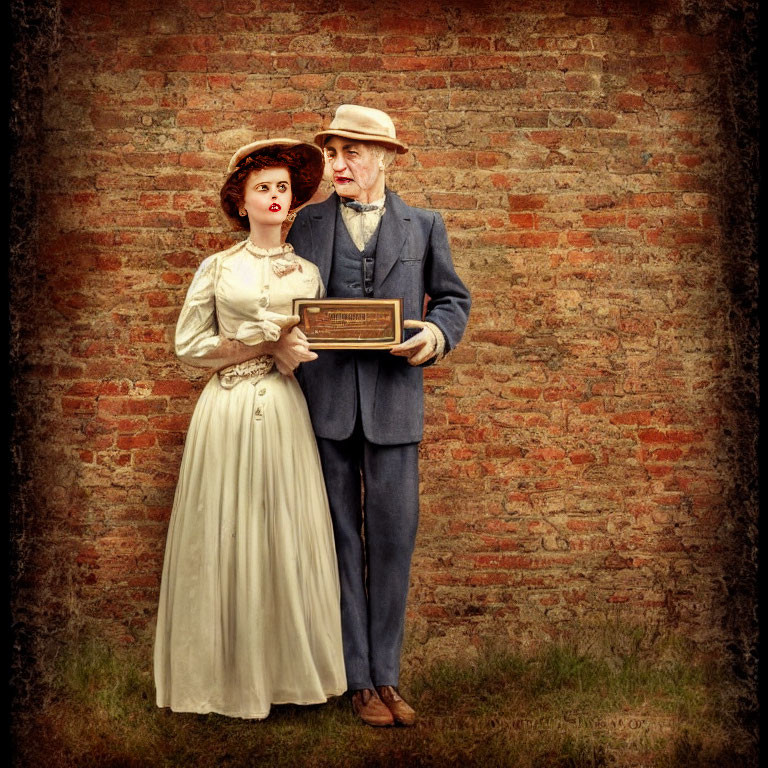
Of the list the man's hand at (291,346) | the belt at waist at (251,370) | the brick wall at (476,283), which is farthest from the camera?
the brick wall at (476,283)

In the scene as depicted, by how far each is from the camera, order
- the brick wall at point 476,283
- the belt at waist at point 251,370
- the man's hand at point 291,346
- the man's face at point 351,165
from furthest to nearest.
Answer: the brick wall at point 476,283
the man's face at point 351,165
the belt at waist at point 251,370
the man's hand at point 291,346

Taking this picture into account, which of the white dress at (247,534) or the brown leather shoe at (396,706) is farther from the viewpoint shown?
the brown leather shoe at (396,706)

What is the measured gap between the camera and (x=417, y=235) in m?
3.90

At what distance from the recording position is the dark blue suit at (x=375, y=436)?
3801 mm

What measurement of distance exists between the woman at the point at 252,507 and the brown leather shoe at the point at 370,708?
0.19 m

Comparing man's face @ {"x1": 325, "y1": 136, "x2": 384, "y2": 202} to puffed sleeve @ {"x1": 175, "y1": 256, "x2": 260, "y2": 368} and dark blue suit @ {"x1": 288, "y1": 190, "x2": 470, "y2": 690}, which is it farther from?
puffed sleeve @ {"x1": 175, "y1": 256, "x2": 260, "y2": 368}

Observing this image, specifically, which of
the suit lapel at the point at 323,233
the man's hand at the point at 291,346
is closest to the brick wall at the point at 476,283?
the suit lapel at the point at 323,233

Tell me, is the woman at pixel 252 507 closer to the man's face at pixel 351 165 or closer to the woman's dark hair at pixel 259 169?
the woman's dark hair at pixel 259 169

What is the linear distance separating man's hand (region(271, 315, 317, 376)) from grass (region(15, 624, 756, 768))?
1338 millimetres

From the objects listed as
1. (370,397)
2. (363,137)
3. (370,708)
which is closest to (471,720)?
(370,708)

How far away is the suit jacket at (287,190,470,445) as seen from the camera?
3.79 metres

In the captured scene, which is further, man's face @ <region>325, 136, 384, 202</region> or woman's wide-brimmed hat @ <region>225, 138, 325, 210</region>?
man's face @ <region>325, 136, 384, 202</region>

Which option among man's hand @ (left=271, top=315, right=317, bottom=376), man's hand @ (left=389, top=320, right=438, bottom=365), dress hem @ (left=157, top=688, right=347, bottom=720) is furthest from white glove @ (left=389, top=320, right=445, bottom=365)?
dress hem @ (left=157, top=688, right=347, bottom=720)

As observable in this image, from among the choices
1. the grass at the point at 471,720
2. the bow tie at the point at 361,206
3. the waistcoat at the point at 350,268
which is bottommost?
the grass at the point at 471,720
